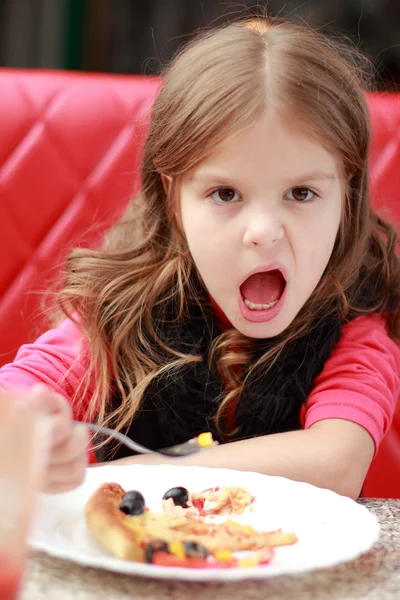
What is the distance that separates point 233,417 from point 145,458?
0.29 metres

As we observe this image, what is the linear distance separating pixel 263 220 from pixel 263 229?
11mm

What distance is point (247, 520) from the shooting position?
2.54 ft

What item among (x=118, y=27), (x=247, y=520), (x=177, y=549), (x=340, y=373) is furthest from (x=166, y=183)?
(x=118, y=27)

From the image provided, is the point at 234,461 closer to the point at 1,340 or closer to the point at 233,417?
the point at 233,417

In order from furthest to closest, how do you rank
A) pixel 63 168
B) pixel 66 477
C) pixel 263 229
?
pixel 63 168 → pixel 263 229 → pixel 66 477

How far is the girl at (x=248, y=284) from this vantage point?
107 centimetres

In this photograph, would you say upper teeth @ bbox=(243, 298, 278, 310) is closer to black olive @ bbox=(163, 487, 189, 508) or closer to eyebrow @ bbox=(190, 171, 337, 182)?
eyebrow @ bbox=(190, 171, 337, 182)

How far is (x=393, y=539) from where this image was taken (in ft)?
2.62

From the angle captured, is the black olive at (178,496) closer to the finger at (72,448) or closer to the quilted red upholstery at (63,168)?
the finger at (72,448)

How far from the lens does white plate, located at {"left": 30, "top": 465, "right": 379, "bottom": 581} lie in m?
0.60

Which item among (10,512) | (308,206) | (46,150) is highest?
(46,150)

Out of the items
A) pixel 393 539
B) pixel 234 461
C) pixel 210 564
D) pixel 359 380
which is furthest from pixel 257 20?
pixel 210 564

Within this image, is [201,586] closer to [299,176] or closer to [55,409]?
[55,409]

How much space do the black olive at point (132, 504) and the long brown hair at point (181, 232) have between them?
45 cm
